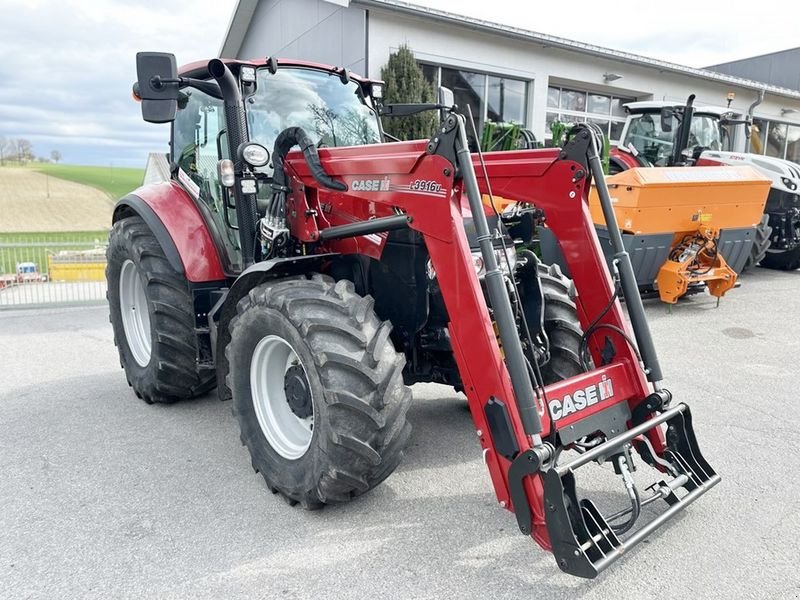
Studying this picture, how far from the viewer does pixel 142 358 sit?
457 centimetres

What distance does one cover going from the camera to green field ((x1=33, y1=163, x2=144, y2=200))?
3366cm

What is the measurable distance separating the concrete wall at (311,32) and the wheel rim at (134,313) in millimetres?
8009

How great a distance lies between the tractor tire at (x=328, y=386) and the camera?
101 inches

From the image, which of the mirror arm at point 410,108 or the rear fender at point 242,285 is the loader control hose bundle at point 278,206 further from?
the mirror arm at point 410,108

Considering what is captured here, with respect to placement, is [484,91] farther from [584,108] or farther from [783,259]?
[783,259]

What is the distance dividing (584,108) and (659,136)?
254 inches

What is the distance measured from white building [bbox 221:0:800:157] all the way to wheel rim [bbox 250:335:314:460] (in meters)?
9.27

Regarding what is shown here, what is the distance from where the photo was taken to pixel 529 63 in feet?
44.1

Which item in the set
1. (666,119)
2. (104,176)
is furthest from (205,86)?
(104,176)

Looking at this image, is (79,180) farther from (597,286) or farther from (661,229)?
(597,286)

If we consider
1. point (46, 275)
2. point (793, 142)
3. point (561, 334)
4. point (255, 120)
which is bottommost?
point (46, 275)

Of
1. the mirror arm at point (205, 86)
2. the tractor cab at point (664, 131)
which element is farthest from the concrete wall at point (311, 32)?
the mirror arm at point (205, 86)

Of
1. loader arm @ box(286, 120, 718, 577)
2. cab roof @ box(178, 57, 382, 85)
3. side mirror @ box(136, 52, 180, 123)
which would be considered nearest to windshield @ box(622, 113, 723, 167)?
cab roof @ box(178, 57, 382, 85)

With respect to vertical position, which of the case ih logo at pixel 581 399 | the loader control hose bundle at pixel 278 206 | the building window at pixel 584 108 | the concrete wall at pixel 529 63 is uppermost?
the concrete wall at pixel 529 63
